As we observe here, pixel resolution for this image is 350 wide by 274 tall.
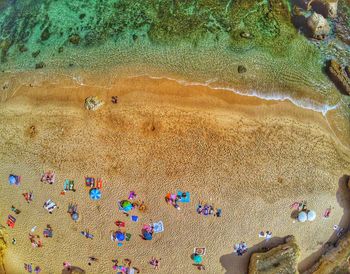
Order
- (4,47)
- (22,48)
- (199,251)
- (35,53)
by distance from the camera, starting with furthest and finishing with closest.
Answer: (4,47) < (22,48) < (35,53) < (199,251)

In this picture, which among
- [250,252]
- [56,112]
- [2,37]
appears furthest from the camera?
[2,37]

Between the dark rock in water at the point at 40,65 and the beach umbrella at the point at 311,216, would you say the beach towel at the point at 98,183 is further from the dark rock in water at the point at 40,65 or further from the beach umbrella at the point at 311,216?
the beach umbrella at the point at 311,216

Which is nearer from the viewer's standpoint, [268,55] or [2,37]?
[268,55]

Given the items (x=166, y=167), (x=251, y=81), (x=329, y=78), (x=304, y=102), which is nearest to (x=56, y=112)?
(x=166, y=167)

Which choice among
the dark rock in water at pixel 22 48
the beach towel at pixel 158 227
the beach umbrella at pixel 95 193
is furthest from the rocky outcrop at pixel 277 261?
the dark rock in water at pixel 22 48

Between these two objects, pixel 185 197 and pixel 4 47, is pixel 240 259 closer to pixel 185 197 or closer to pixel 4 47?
pixel 185 197

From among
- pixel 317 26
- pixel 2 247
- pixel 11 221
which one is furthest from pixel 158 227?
pixel 317 26

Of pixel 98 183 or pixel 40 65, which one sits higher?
pixel 40 65

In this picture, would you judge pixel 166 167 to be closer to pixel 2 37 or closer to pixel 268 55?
pixel 268 55
